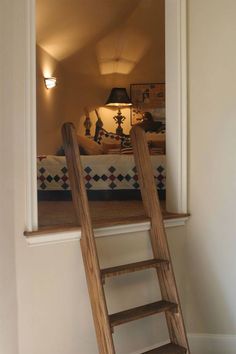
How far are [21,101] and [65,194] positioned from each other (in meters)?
2.04

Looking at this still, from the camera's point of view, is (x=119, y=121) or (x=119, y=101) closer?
(x=119, y=101)

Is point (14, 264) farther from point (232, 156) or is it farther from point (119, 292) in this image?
point (232, 156)

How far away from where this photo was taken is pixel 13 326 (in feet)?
6.64

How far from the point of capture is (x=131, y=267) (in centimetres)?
226

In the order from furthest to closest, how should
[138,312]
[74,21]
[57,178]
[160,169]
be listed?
[74,21] < [57,178] < [160,169] < [138,312]

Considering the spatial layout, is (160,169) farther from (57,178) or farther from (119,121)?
(119,121)

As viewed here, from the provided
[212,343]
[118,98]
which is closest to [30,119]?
[212,343]

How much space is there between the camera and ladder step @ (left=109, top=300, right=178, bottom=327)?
2.09 m

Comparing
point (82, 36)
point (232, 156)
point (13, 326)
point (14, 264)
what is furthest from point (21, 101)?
point (82, 36)

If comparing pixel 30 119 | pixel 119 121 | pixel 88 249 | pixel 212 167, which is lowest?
pixel 88 249

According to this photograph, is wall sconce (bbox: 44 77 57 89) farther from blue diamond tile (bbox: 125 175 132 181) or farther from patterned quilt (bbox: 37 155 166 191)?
blue diamond tile (bbox: 125 175 132 181)

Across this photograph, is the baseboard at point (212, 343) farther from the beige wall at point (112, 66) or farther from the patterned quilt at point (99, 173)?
the beige wall at point (112, 66)

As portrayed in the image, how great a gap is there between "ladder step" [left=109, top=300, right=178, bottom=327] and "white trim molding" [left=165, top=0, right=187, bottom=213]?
0.63m

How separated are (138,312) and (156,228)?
0.49 meters
